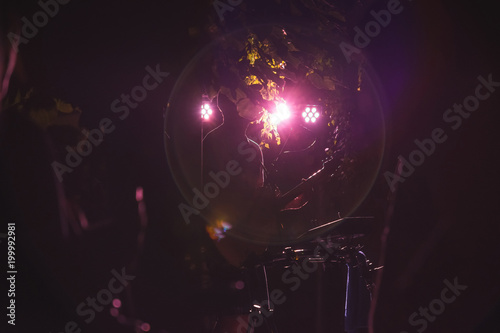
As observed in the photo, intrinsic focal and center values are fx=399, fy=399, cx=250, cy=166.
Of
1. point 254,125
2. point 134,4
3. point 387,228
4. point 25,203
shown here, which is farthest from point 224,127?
point 25,203

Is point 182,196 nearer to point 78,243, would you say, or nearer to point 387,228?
point 78,243

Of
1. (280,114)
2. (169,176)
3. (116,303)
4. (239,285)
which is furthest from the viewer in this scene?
(280,114)

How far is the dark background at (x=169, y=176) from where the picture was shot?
6.36 feet

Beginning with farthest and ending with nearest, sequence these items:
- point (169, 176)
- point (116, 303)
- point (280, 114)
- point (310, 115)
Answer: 1. point (310, 115)
2. point (280, 114)
3. point (169, 176)
4. point (116, 303)

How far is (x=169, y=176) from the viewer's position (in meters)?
2.21

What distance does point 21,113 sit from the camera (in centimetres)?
191

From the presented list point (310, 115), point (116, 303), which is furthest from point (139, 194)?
point (310, 115)

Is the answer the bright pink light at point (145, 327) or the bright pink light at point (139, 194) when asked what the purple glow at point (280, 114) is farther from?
the bright pink light at point (145, 327)

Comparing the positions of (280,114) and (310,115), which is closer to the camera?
(280,114)

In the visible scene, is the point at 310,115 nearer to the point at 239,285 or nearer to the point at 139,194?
the point at 239,285

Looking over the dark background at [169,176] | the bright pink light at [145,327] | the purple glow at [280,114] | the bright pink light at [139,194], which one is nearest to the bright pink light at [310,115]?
the purple glow at [280,114]

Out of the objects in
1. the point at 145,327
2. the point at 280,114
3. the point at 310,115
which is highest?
the point at 310,115

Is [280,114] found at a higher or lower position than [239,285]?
higher

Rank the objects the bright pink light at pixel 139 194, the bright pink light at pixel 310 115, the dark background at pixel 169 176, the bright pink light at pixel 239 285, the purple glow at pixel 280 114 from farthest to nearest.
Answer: the bright pink light at pixel 310 115 < the purple glow at pixel 280 114 < the bright pink light at pixel 239 285 < the bright pink light at pixel 139 194 < the dark background at pixel 169 176
